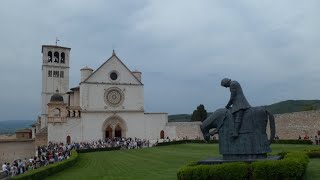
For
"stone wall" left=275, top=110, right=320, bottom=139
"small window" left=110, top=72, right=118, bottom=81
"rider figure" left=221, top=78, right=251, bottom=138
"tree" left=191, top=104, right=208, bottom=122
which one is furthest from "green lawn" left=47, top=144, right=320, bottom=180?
"tree" left=191, top=104, right=208, bottom=122

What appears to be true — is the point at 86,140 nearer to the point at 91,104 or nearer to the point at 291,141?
the point at 91,104

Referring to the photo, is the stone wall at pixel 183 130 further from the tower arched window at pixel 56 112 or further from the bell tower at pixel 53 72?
the bell tower at pixel 53 72

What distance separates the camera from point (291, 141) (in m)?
37.9

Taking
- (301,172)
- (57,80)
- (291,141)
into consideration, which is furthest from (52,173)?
(57,80)

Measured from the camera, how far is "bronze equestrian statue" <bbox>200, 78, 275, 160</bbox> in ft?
47.9

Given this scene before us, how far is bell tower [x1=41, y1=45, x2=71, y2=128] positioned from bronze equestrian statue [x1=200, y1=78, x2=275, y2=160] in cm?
5677

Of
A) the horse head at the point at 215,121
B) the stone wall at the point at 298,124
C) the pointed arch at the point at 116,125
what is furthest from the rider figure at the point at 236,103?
the pointed arch at the point at 116,125

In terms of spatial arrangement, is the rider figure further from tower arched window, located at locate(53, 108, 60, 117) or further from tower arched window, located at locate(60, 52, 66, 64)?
tower arched window, located at locate(60, 52, 66, 64)

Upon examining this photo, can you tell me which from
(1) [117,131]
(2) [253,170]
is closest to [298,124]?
(2) [253,170]

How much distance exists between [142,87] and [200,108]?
18.4m

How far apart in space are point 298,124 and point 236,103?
2653 cm

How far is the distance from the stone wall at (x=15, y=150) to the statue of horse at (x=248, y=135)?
46.2 m

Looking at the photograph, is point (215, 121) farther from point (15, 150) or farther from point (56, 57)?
point (56, 57)

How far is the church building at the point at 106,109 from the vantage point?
2259 inches
